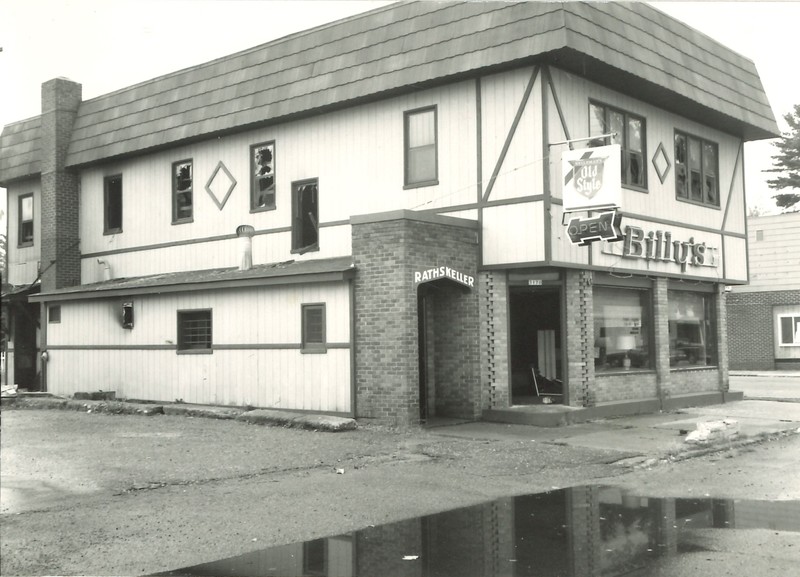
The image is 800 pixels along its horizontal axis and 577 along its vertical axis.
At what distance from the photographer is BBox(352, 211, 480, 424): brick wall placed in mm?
14695

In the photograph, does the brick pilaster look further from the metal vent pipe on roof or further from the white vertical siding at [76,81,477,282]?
the metal vent pipe on roof

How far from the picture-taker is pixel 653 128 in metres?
18.5

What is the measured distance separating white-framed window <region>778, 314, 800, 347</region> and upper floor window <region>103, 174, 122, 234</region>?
2603 cm

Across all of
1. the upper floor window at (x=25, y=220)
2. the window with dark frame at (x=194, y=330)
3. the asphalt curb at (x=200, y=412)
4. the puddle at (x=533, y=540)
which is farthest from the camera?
the upper floor window at (x=25, y=220)

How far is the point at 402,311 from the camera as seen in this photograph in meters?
14.7

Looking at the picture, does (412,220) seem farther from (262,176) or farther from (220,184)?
(220,184)

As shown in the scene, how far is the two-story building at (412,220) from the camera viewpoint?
1547 centimetres

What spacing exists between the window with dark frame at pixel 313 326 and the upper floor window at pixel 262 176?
4.12 metres

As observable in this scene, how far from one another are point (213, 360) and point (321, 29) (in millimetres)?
7607

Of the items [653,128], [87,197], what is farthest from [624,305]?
[87,197]

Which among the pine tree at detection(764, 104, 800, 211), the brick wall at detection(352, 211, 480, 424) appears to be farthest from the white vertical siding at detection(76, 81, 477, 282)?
the pine tree at detection(764, 104, 800, 211)

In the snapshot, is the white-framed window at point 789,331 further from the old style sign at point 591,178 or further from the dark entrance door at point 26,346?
the dark entrance door at point 26,346

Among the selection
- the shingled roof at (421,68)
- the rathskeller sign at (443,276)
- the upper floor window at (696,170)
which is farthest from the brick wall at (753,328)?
the rathskeller sign at (443,276)

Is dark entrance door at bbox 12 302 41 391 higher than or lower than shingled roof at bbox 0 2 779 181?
lower
